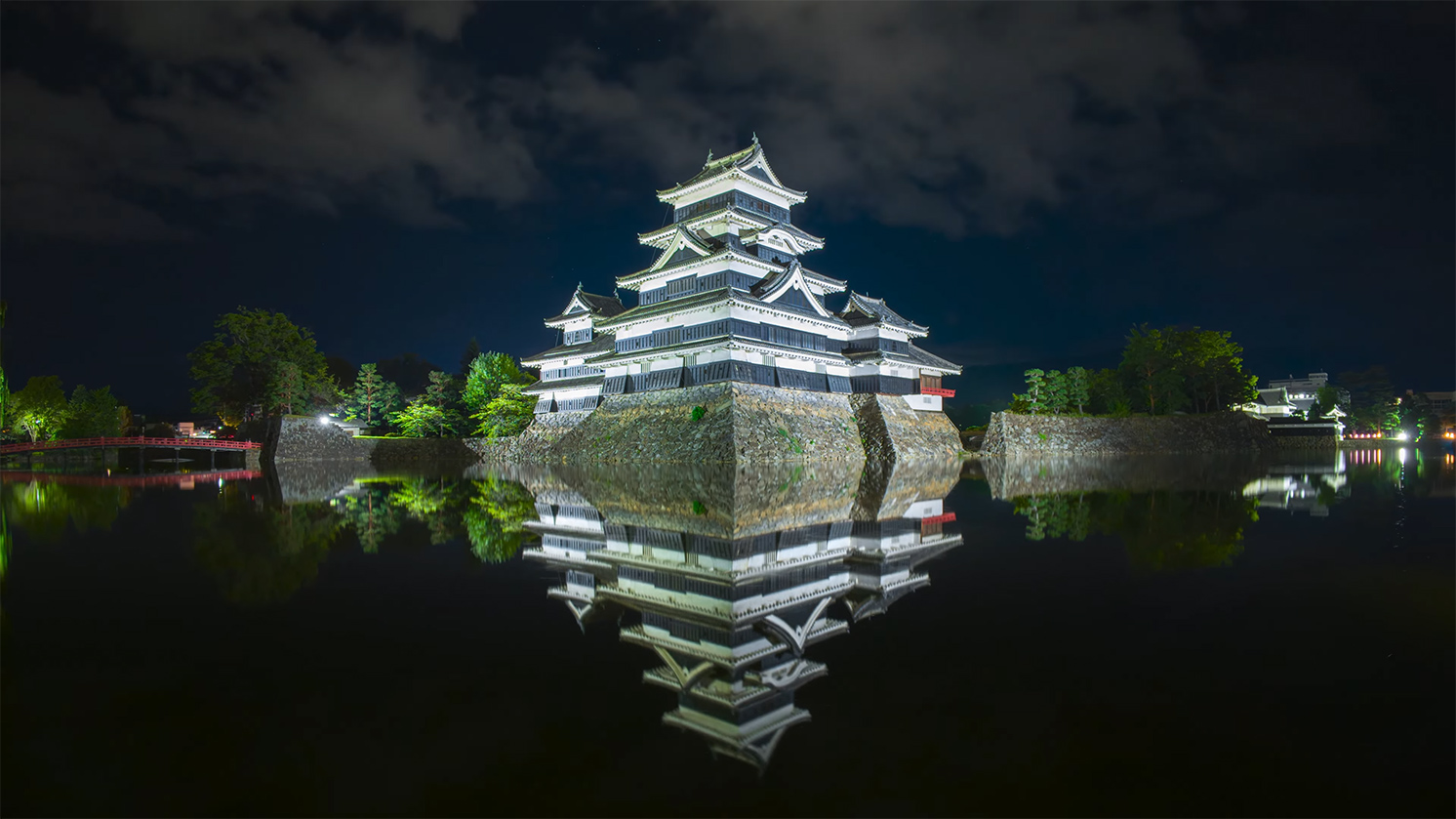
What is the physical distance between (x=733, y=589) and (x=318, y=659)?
3340 millimetres

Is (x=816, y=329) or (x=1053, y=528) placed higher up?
(x=816, y=329)

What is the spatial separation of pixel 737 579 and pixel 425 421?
142ft

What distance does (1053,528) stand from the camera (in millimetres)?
10188

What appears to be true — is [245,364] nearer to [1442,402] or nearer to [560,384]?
[560,384]

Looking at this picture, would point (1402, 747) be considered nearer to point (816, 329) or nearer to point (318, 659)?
point (318, 659)

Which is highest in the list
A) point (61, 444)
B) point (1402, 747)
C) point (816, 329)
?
point (816, 329)

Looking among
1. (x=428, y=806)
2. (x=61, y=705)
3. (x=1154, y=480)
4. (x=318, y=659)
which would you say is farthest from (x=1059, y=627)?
(x=1154, y=480)

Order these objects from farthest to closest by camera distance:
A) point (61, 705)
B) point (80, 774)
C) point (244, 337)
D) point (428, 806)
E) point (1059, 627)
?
point (244, 337)
point (1059, 627)
point (61, 705)
point (80, 774)
point (428, 806)

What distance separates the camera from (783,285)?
3203cm

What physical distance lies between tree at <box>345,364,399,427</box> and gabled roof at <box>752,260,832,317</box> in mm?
30756

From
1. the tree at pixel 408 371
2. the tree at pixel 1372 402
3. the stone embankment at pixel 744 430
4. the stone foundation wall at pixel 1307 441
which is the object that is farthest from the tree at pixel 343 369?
→ the tree at pixel 1372 402

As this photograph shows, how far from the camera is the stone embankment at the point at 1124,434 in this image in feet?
132

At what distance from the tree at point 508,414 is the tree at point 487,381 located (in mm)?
1977

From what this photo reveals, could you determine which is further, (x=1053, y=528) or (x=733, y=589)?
(x=1053, y=528)
